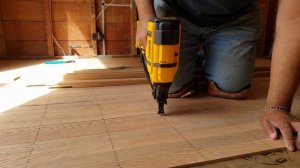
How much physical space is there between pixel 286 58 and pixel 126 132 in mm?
768

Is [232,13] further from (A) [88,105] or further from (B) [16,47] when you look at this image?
(B) [16,47]

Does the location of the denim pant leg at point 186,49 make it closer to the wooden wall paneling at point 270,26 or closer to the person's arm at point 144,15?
the person's arm at point 144,15

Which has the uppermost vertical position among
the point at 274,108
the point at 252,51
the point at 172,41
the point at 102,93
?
the point at 172,41

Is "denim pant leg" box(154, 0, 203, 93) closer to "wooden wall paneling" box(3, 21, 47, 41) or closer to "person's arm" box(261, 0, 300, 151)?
"person's arm" box(261, 0, 300, 151)

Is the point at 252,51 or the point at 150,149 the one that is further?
the point at 252,51

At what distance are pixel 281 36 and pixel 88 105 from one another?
3.44 feet

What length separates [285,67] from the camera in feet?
3.56

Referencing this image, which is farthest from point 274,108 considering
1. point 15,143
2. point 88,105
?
point 15,143

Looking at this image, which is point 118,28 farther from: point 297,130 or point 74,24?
point 297,130

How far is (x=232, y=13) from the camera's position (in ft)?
5.28

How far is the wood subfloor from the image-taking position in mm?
858

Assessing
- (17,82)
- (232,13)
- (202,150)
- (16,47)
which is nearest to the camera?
(202,150)

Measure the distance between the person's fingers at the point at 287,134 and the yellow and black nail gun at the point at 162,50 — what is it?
20.1 inches

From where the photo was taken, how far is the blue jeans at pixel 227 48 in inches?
64.2
